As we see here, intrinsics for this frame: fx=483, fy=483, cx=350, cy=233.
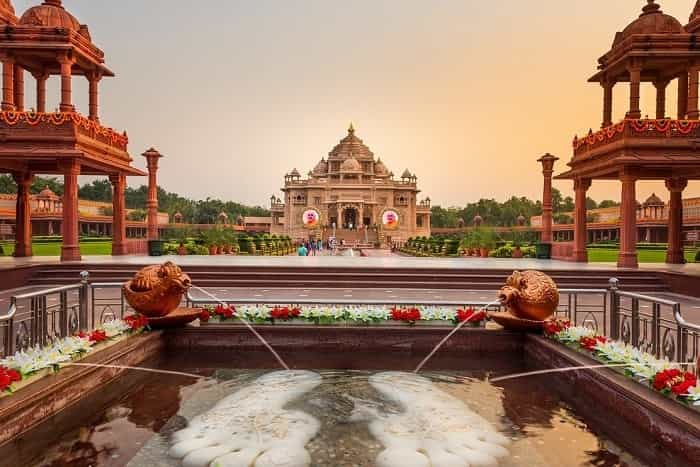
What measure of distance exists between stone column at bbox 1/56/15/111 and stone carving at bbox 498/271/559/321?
53.3ft

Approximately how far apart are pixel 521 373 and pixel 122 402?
4.38 m

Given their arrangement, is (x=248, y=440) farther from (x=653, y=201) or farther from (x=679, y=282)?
(x=653, y=201)

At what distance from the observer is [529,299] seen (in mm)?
5902

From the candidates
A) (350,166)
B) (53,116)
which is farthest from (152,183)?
(350,166)

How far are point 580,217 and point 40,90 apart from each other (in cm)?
2013

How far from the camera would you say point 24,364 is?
4.00 meters

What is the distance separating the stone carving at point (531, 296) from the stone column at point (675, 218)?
14439mm

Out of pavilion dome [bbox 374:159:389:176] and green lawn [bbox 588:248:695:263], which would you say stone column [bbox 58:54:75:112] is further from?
pavilion dome [bbox 374:159:389:176]

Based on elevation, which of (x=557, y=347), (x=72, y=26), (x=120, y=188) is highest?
(x=72, y=26)

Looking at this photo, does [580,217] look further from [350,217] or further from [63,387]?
[350,217]

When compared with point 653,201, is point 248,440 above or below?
below

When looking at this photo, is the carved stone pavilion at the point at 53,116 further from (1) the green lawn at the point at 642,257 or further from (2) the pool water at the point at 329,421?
(1) the green lawn at the point at 642,257

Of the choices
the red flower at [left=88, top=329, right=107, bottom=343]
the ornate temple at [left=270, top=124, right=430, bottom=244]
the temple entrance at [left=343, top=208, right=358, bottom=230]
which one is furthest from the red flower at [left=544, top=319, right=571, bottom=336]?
the temple entrance at [left=343, top=208, right=358, bottom=230]

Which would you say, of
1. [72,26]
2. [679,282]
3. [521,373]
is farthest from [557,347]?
[72,26]
